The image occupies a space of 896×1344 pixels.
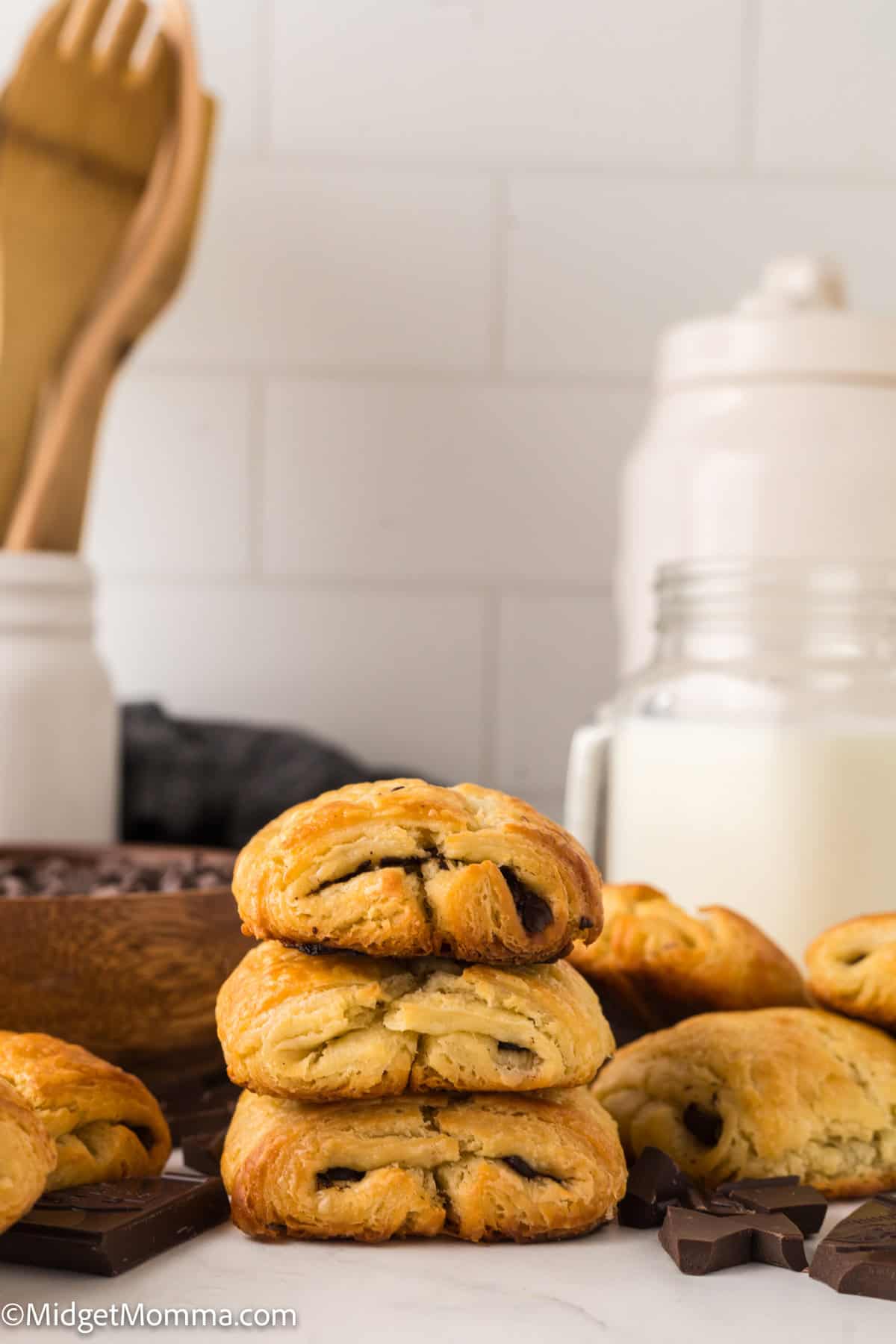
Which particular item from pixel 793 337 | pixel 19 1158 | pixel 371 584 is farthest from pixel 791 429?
pixel 19 1158

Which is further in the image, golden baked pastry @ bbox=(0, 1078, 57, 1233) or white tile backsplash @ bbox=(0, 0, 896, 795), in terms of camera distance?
white tile backsplash @ bbox=(0, 0, 896, 795)

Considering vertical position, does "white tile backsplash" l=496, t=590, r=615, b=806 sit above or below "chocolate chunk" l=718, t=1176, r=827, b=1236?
above

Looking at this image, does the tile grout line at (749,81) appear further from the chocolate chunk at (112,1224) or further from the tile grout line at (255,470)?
the chocolate chunk at (112,1224)

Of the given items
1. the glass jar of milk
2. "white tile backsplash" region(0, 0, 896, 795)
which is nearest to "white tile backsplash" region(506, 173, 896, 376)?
"white tile backsplash" region(0, 0, 896, 795)

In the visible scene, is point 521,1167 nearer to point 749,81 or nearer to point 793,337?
point 793,337

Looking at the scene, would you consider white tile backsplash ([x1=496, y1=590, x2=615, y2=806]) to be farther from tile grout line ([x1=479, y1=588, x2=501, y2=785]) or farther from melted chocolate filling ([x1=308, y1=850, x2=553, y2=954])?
melted chocolate filling ([x1=308, y1=850, x2=553, y2=954])

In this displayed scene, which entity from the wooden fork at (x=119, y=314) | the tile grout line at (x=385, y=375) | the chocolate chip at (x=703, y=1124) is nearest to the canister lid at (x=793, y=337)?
the tile grout line at (x=385, y=375)
